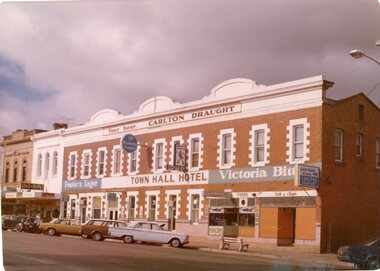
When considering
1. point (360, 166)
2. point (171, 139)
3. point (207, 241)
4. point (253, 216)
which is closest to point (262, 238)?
point (253, 216)

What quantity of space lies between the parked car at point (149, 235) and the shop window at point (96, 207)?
10186mm

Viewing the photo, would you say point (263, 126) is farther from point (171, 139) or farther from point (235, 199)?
point (171, 139)

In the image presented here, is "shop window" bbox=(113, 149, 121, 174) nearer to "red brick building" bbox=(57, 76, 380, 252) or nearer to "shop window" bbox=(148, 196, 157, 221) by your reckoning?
"red brick building" bbox=(57, 76, 380, 252)

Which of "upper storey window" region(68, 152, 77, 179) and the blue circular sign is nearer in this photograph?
the blue circular sign

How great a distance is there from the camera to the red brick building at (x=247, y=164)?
1127 inches

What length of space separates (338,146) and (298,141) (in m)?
1.96

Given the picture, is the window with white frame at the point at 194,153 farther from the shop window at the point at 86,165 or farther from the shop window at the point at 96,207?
the shop window at the point at 86,165

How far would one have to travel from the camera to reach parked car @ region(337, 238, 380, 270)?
19484 mm

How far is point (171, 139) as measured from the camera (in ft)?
123

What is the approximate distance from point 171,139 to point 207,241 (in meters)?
7.02

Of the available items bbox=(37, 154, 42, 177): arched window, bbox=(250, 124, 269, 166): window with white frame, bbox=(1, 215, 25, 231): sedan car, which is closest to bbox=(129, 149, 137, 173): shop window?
bbox=(1, 215, 25, 231): sedan car

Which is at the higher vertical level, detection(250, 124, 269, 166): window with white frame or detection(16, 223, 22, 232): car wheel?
detection(250, 124, 269, 166): window with white frame

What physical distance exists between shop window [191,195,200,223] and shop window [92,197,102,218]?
9432mm

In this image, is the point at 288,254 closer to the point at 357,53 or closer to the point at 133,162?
the point at 357,53
